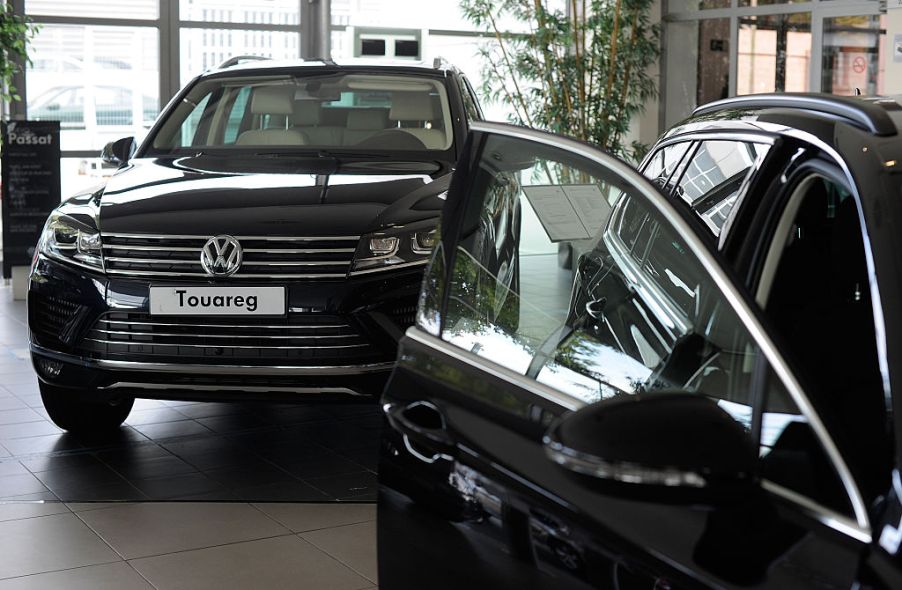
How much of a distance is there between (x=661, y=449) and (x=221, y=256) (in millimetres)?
3075

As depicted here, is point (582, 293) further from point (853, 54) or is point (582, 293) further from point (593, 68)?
point (593, 68)

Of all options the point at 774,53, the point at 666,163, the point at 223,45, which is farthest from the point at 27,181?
the point at 666,163

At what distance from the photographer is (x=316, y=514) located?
151 inches

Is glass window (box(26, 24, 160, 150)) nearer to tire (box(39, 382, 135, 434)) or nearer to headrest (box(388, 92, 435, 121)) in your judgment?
headrest (box(388, 92, 435, 121))

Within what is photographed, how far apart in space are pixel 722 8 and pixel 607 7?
0.97 metres

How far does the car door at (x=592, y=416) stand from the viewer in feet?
3.97

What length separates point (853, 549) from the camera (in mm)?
1194

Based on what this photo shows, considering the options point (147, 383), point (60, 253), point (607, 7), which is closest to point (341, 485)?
point (147, 383)

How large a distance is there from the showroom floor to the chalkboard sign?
3.91 metres

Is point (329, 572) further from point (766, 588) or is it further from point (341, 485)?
point (766, 588)

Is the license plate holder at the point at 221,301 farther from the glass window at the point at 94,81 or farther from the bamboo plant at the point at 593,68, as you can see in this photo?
the glass window at the point at 94,81

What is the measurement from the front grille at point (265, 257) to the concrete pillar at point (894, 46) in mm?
5400

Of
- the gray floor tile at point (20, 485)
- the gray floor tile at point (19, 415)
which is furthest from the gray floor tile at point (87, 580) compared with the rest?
the gray floor tile at point (19, 415)

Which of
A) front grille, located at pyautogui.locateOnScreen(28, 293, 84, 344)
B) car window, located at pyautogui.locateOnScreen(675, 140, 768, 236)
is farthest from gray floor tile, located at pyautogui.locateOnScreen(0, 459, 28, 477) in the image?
car window, located at pyautogui.locateOnScreen(675, 140, 768, 236)
